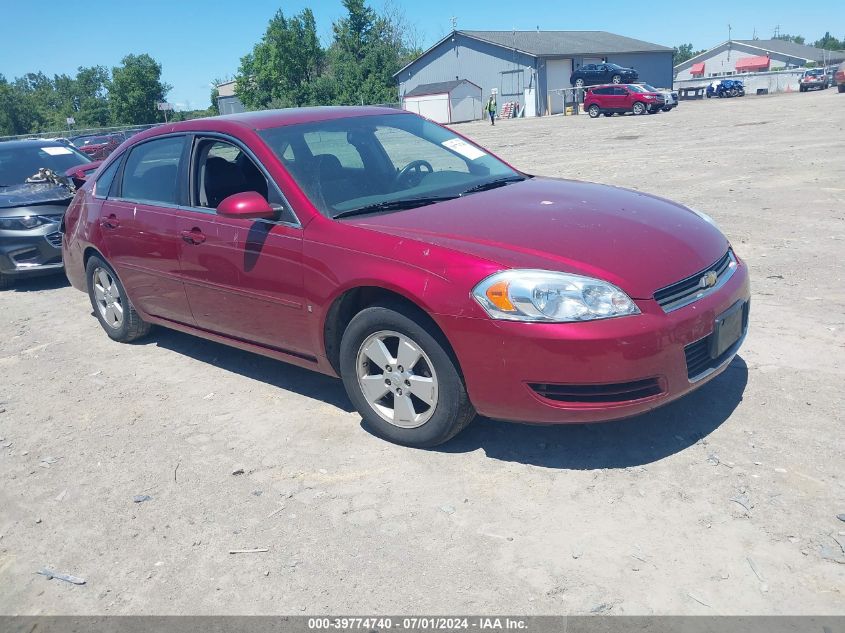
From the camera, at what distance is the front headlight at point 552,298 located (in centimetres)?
334

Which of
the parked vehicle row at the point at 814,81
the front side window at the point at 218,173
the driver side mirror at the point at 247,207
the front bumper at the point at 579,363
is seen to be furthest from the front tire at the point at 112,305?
the parked vehicle row at the point at 814,81

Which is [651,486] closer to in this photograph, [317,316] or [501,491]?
[501,491]

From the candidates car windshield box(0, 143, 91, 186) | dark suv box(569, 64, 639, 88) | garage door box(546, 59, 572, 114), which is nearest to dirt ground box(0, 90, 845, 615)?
car windshield box(0, 143, 91, 186)

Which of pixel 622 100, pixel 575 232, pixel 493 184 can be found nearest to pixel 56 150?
pixel 493 184

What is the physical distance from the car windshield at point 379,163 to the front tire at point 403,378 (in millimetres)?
761

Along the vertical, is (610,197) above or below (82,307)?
above

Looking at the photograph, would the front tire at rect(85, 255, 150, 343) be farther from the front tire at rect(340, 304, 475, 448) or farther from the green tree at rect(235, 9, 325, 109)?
the green tree at rect(235, 9, 325, 109)

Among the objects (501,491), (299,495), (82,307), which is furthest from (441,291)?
(82,307)

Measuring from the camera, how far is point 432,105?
56875mm

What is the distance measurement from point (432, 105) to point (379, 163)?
178 ft

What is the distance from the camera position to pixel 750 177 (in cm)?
1220

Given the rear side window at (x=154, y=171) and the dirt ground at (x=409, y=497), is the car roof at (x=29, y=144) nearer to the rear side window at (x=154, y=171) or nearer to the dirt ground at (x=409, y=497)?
the rear side window at (x=154, y=171)

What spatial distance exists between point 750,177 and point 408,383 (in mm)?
10279

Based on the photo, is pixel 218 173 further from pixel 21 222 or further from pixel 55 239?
pixel 21 222
